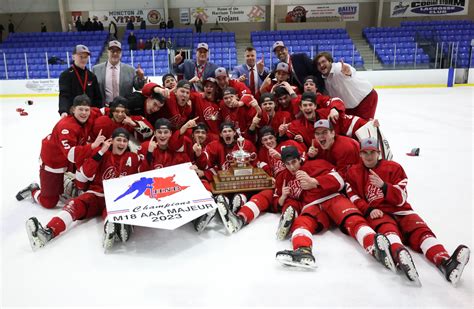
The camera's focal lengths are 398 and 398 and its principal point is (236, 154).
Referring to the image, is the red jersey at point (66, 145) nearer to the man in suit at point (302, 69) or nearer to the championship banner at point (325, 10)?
the man in suit at point (302, 69)

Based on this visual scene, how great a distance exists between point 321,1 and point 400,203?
54.3ft

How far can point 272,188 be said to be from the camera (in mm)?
3473

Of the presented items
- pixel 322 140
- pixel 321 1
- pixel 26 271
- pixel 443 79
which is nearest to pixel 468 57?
pixel 443 79

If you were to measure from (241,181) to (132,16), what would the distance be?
52.5 feet

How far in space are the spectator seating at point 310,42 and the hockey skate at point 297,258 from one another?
12011 mm

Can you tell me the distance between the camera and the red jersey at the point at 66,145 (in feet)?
10.8

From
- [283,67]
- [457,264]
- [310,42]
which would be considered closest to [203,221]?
[457,264]

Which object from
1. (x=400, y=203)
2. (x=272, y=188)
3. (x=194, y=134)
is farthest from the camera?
(x=194, y=134)

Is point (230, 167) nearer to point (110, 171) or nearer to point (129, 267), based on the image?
point (110, 171)

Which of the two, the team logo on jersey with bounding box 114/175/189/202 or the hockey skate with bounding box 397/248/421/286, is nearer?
the hockey skate with bounding box 397/248/421/286

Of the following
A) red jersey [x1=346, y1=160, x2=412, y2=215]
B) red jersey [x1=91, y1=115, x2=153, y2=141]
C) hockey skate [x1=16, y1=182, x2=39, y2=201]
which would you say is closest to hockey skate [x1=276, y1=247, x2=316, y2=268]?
red jersey [x1=346, y1=160, x2=412, y2=215]

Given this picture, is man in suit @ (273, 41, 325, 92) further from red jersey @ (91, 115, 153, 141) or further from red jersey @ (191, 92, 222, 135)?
red jersey @ (91, 115, 153, 141)

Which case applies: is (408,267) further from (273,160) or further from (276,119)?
(276,119)

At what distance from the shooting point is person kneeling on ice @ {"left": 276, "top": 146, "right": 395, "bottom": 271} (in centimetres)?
254
